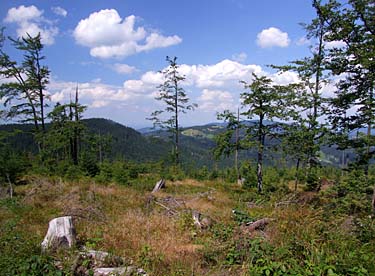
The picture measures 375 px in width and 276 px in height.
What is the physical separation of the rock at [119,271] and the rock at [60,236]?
3.34 feet

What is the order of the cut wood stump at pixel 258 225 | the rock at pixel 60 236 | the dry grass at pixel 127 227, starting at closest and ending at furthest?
1. the dry grass at pixel 127 227
2. the rock at pixel 60 236
3. the cut wood stump at pixel 258 225

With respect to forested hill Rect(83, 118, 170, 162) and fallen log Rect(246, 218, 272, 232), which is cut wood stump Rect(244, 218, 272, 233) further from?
forested hill Rect(83, 118, 170, 162)


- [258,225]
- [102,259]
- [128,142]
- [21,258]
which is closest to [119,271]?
[102,259]

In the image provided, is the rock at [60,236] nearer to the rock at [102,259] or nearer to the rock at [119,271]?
the rock at [102,259]

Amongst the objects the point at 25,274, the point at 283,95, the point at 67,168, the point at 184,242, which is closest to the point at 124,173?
the point at 67,168

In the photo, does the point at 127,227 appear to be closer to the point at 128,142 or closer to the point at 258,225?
the point at 258,225

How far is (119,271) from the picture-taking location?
3994 mm

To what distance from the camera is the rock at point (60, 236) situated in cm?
466

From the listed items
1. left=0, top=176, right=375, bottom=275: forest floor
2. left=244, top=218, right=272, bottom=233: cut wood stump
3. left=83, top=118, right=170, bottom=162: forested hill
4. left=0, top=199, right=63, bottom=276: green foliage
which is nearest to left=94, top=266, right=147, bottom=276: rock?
left=0, top=176, right=375, bottom=275: forest floor

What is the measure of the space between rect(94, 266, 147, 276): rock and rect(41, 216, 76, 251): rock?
1.02 meters

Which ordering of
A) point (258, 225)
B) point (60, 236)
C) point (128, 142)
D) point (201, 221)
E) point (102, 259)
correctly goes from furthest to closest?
point (128, 142) < point (201, 221) < point (258, 225) < point (60, 236) < point (102, 259)

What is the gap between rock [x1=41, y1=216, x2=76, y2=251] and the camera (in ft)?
15.3

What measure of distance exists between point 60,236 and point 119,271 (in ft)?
4.93

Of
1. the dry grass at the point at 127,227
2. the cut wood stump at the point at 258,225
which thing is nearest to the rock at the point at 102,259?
the dry grass at the point at 127,227
